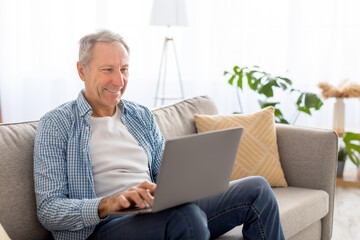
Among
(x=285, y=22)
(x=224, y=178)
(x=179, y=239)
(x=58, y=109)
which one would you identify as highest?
(x=285, y=22)

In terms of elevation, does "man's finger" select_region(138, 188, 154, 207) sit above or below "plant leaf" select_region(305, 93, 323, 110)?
below

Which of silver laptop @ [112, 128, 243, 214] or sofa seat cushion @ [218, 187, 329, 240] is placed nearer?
silver laptop @ [112, 128, 243, 214]

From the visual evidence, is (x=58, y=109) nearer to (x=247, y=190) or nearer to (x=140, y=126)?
(x=140, y=126)

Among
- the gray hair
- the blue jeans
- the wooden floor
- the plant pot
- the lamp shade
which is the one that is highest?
the lamp shade

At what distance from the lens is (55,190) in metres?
1.58

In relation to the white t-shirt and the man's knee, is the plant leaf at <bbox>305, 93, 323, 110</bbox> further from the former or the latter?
the man's knee

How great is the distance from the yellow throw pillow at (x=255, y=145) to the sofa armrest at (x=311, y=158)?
0.07m

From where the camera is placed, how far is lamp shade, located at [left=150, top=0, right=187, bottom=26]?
11.6 feet

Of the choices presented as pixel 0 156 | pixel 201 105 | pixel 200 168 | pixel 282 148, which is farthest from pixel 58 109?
pixel 282 148

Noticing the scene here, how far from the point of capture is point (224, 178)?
1.53 meters

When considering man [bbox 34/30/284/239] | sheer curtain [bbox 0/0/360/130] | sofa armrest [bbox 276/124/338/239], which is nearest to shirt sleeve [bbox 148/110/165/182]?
man [bbox 34/30/284/239]

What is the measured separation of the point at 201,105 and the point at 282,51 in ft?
5.98

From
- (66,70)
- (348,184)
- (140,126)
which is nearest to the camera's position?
(140,126)

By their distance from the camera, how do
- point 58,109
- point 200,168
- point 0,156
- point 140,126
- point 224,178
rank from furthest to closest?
point 140,126, point 58,109, point 0,156, point 224,178, point 200,168
